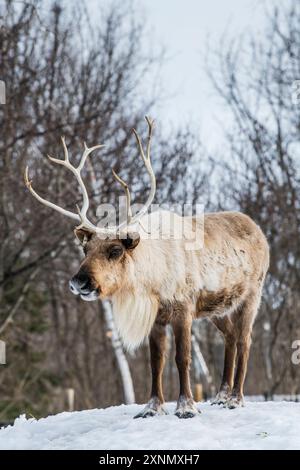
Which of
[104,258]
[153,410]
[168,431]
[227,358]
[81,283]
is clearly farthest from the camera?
[227,358]

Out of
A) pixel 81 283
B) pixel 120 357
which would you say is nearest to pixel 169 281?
pixel 81 283

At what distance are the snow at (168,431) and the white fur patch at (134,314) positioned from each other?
69 cm

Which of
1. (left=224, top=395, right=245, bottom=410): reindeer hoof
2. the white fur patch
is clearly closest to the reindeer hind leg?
(left=224, top=395, right=245, bottom=410): reindeer hoof

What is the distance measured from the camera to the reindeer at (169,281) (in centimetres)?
544

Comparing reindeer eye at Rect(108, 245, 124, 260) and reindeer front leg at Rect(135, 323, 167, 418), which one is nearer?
reindeer eye at Rect(108, 245, 124, 260)

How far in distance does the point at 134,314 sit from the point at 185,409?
2.85ft

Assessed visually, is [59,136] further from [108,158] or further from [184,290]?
[184,290]

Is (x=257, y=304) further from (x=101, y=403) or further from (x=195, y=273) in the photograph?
(x=101, y=403)

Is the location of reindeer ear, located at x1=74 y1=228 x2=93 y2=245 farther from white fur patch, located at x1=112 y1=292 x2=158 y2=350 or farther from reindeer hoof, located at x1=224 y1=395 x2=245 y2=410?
reindeer hoof, located at x1=224 y1=395 x2=245 y2=410

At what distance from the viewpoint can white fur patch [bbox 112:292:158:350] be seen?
5.57 metres

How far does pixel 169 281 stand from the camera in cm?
571

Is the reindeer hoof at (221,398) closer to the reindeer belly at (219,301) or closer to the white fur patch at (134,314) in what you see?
the reindeer belly at (219,301)

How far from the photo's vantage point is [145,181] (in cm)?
1311

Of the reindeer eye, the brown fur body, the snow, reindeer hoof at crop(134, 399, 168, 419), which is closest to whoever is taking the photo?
the snow
